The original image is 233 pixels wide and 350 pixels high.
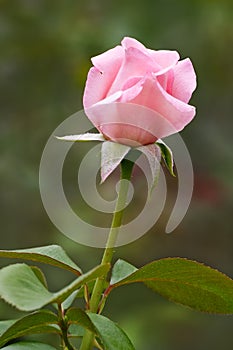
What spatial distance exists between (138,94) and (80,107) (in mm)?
1214

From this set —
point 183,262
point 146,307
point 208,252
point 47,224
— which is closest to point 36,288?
point 183,262

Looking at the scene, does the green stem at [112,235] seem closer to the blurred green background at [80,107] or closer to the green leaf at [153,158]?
the green leaf at [153,158]

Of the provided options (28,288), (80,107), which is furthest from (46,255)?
(80,107)

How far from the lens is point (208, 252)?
1.70m

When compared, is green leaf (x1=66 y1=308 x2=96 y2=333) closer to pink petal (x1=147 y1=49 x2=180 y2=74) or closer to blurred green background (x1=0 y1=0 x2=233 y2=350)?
pink petal (x1=147 y1=49 x2=180 y2=74)

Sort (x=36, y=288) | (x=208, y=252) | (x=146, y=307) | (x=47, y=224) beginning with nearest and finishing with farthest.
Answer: (x=36, y=288), (x=146, y=307), (x=47, y=224), (x=208, y=252)

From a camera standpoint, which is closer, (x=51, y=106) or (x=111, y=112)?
(x=111, y=112)

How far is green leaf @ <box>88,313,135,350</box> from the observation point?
1.18 feet

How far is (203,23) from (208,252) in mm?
474

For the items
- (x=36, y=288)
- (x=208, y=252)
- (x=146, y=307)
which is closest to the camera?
(x=36, y=288)

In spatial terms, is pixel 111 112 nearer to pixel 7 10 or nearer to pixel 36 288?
pixel 36 288

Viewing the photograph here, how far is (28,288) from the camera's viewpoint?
35cm

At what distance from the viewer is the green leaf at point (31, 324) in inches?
14.4

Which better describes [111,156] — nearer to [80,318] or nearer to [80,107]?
[80,318]
